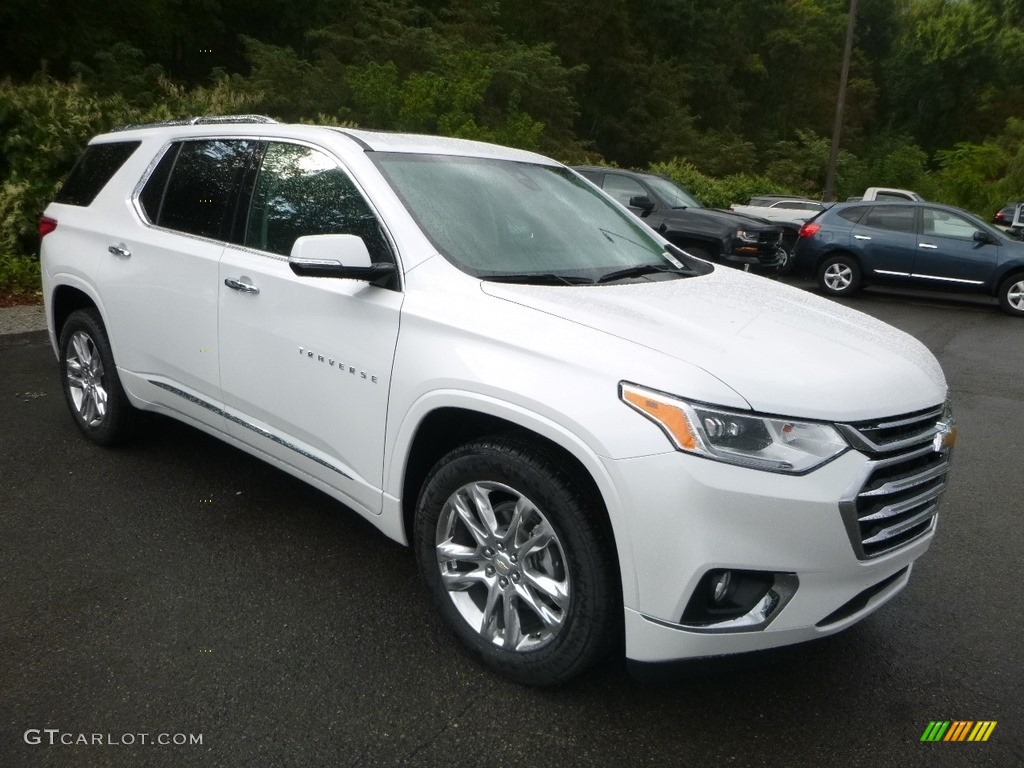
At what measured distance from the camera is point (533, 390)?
8.80ft

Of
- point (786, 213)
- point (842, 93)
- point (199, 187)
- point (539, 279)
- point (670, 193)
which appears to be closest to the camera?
point (539, 279)

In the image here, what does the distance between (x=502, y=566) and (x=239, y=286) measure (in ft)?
5.49

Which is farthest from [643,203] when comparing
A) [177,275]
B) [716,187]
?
[716,187]

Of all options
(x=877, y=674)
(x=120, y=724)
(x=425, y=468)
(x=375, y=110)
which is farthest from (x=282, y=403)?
(x=375, y=110)

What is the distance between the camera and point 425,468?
3223 millimetres

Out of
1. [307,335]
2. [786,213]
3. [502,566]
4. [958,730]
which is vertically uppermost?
[307,335]

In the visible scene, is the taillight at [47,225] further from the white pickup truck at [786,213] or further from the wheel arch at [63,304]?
the white pickup truck at [786,213]

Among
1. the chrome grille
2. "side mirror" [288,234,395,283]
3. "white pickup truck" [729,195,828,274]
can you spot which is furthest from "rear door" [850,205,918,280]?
"side mirror" [288,234,395,283]

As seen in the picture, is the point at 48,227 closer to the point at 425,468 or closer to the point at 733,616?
the point at 425,468

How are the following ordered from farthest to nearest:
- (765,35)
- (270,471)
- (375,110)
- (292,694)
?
1. (765,35)
2. (375,110)
3. (270,471)
4. (292,694)

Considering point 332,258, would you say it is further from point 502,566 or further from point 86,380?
point 86,380

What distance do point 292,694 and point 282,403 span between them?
1.16m

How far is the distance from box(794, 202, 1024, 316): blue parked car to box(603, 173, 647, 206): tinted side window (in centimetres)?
298

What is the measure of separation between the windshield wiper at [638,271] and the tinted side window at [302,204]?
0.83 metres
